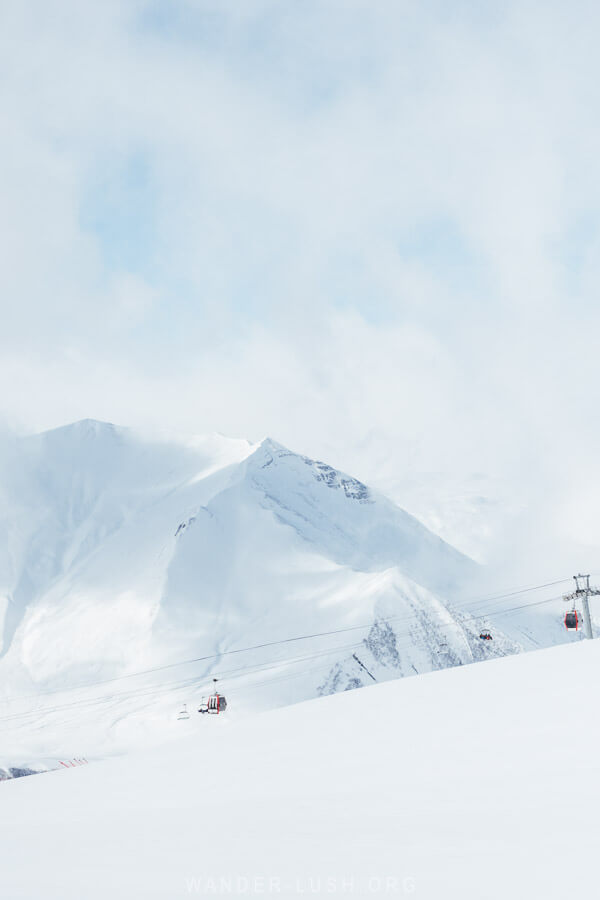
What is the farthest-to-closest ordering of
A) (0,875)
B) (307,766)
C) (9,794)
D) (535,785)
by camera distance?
(9,794)
(307,766)
(535,785)
(0,875)

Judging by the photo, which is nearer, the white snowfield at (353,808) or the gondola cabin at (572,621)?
the white snowfield at (353,808)

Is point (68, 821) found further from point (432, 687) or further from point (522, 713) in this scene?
point (432, 687)

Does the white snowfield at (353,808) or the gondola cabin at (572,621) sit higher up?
the gondola cabin at (572,621)

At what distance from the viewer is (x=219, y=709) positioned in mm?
80188

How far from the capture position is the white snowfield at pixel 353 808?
9758 millimetres

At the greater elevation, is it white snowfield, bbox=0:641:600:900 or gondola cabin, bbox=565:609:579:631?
gondola cabin, bbox=565:609:579:631

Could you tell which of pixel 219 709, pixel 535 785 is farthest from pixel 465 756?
pixel 219 709

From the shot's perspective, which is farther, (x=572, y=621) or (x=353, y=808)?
(x=572, y=621)

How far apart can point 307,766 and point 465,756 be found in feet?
10.5

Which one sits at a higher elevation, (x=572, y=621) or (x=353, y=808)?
(x=572, y=621)

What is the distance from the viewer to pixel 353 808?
41.3 feet

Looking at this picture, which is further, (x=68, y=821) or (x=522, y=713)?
(x=522, y=713)

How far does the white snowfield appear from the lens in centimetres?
976

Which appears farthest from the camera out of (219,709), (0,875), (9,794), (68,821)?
(219,709)
